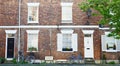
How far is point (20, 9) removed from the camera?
3062cm

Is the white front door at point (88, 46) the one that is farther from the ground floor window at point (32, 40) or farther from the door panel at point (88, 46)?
the ground floor window at point (32, 40)

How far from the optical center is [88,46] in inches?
1187

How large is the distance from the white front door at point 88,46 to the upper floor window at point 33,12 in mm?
5721

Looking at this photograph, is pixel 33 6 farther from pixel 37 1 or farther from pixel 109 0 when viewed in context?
pixel 109 0

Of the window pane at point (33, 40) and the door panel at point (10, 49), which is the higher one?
the window pane at point (33, 40)

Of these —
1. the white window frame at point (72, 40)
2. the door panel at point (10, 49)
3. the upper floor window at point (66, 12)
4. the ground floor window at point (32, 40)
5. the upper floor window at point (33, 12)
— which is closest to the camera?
the white window frame at point (72, 40)

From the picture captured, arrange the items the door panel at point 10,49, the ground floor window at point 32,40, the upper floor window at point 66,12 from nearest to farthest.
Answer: the ground floor window at point 32,40
the door panel at point 10,49
the upper floor window at point 66,12

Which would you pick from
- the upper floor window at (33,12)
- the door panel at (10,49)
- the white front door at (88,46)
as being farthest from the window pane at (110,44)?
the door panel at (10,49)

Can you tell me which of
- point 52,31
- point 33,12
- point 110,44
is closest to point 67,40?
point 52,31

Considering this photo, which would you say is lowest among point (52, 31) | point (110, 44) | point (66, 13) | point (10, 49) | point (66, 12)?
point (10, 49)

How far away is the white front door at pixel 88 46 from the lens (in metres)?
30.0

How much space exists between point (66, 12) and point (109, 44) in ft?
18.8

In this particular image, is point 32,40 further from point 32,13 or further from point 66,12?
point 66,12

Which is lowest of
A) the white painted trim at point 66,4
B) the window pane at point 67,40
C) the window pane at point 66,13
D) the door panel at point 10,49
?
the door panel at point 10,49
